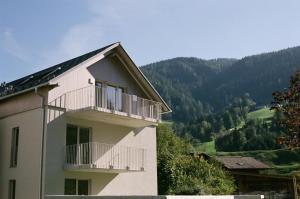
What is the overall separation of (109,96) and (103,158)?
3.20 m

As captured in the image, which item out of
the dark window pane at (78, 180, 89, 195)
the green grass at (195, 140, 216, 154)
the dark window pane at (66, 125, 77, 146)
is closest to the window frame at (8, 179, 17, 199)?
the dark window pane at (78, 180, 89, 195)

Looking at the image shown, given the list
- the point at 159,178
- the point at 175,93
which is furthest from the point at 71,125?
the point at 175,93

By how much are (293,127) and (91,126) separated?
1174cm

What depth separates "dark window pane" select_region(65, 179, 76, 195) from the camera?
2000 cm

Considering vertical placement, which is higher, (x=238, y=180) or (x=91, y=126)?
(x=91, y=126)

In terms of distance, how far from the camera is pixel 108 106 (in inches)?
861

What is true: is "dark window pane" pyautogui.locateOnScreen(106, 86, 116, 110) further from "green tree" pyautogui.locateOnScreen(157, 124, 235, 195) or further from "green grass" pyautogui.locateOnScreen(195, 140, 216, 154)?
"green grass" pyautogui.locateOnScreen(195, 140, 216, 154)

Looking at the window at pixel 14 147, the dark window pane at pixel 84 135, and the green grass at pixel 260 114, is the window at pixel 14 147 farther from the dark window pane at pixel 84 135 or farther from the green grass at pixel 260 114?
the green grass at pixel 260 114

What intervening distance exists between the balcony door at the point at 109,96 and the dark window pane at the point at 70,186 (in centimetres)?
397

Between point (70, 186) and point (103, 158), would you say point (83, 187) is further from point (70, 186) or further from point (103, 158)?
point (103, 158)

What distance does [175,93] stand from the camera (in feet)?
572

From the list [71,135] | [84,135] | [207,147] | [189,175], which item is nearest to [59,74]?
[71,135]

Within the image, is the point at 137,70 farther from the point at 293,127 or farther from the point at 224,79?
the point at 224,79

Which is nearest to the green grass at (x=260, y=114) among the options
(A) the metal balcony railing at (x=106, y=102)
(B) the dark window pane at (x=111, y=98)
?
(A) the metal balcony railing at (x=106, y=102)
